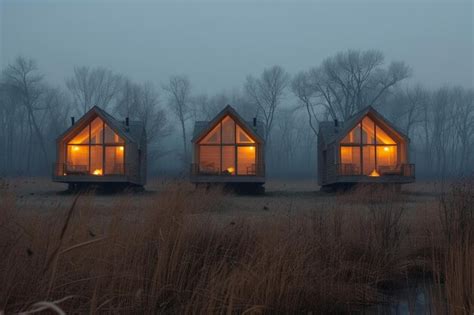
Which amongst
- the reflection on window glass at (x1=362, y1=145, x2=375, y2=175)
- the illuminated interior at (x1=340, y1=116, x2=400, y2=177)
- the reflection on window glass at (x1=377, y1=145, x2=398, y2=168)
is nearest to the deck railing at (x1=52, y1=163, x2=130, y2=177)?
the illuminated interior at (x1=340, y1=116, x2=400, y2=177)

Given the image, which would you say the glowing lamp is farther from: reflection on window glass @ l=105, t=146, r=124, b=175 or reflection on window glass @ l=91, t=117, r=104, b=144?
reflection on window glass @ l=91, t=117, r=104, b=144

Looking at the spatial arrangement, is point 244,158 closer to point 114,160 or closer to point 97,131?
Result: point 114,160

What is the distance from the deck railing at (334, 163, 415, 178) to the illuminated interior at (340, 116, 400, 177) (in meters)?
0.18

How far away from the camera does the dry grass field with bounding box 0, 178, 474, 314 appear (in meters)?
5.25

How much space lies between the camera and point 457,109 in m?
61.0

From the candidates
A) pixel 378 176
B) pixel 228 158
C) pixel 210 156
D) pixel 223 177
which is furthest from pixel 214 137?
pixel 378 176

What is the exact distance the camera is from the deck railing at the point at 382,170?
26469 millimetres

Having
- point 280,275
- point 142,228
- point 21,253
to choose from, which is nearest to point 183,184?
point 142,228

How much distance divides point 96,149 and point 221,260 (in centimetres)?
2179

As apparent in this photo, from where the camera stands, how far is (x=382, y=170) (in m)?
27.1

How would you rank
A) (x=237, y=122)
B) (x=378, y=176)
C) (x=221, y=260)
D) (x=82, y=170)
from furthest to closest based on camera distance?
(x=237, y=122)
(x=82, y=170)
(x=378, y=176)
(x=221, y=260)

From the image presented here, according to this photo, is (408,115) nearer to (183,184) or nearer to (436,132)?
(436,132)

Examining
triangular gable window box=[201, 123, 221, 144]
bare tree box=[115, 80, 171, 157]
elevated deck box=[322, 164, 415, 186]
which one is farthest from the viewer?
bare tree box=[115, 80, 171, 157]

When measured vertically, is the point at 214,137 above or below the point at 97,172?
above
